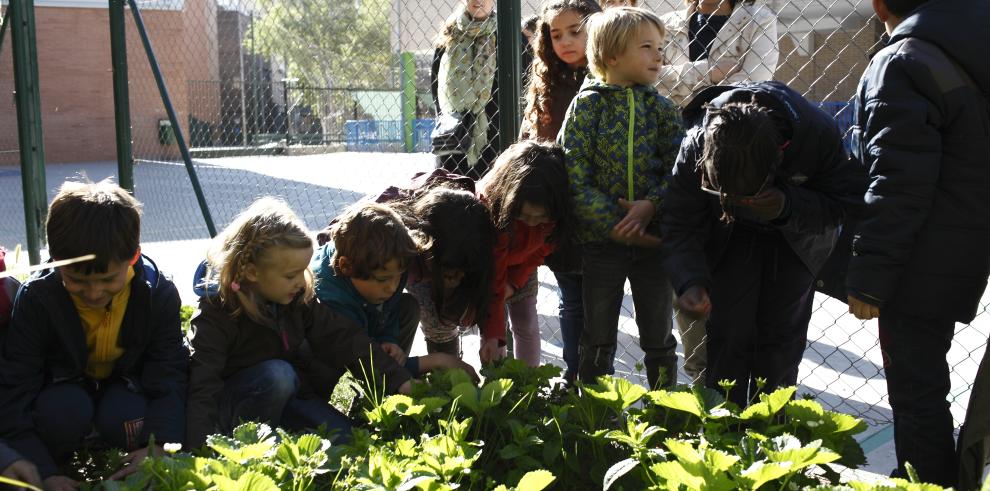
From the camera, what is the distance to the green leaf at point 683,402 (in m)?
2.19

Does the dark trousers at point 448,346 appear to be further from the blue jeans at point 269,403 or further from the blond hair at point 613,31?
the blond hair at point 613,31

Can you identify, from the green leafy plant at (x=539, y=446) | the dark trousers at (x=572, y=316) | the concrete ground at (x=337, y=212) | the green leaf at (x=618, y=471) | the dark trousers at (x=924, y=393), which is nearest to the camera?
the green leafy plant at (x=539, y=446)

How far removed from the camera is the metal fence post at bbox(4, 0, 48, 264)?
602 centimetres

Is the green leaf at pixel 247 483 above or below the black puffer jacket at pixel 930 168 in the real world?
below

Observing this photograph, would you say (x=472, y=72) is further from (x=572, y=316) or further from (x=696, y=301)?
(x=696, y=301)

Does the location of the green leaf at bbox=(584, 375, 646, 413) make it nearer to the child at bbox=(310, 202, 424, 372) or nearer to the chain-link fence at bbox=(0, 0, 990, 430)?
the child at bbox=(310, 202, 424, 372)

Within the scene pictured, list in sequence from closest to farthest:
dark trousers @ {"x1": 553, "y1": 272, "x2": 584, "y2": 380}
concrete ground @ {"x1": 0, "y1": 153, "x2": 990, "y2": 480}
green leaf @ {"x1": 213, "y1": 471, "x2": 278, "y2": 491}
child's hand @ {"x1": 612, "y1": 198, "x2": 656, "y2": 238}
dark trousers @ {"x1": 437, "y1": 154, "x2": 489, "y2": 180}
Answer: green leaf @ {"x1": 213, "y1": 471, "x2": 278, "y2": 491}, child's hand @ {"x1": 612, "y1": 198, "x2": 656, "y2": 238}, dark trousers @ {"x1": 553, "y1": 272, "x2": 584, "y2": 380}, concrete ground @ {"x1": 0, "y1": 153, "x2": 990, "y2": 480}, dark trousers @ {"x1": 437, "y1": 154, "x2": 489, "y2": 180}

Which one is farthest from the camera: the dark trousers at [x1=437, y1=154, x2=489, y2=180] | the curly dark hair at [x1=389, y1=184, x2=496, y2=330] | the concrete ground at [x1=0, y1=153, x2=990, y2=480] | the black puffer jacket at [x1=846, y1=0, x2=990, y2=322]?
the dark trousers at [x1=437, y1=154, x2=489, y2=180]

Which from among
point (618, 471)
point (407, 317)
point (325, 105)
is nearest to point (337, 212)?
point (407, 317)

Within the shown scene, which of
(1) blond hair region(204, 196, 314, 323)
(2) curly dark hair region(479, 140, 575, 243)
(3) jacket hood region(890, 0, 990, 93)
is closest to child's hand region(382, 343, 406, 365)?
(1) blond hair region(204, 196, 314, 323)

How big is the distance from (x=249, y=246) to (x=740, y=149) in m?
1.45

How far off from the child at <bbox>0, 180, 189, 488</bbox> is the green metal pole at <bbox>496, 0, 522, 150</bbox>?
1.47 m

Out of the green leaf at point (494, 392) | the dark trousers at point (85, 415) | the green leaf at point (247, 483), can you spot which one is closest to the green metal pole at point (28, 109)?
the dark trousers at point (85, 415)

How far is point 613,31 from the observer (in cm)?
321
